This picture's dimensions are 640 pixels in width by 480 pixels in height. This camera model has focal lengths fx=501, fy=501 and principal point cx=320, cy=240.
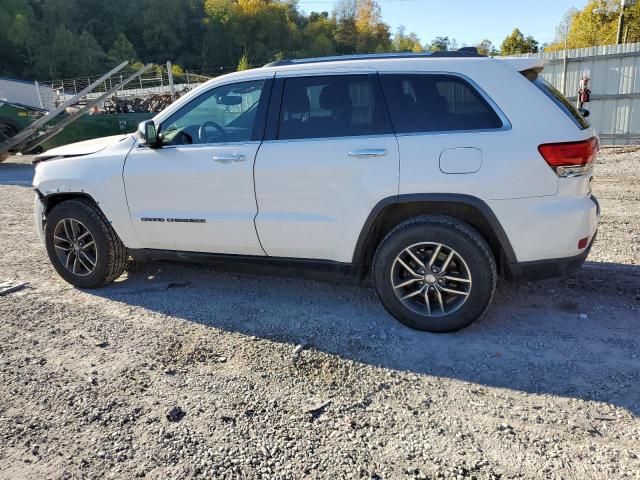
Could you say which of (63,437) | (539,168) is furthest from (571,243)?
(63,437)

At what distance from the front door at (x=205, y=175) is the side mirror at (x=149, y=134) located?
0.22 ft

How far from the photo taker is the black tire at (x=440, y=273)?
11.3ft

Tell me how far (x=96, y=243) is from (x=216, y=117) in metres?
1.62

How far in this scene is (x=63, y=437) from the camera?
270cm

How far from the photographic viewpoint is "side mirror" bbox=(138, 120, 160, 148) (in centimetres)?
408

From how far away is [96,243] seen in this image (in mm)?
4562

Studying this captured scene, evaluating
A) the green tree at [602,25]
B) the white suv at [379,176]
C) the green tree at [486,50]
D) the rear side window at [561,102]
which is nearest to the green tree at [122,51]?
the green tree at [486,50]

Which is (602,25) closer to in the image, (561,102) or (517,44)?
(517,44)

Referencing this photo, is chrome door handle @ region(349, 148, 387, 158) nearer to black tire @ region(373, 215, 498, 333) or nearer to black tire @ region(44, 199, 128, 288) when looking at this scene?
black tire @ region(373, 215, 498, 333)

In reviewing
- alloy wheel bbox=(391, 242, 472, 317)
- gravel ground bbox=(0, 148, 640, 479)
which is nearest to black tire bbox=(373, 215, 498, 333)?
alloy wheel bbox=(391, 242, 472, 317)

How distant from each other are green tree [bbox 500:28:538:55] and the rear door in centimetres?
5844

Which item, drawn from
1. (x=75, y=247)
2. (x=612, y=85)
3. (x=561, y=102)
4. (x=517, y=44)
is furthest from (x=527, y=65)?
(x=517, y=44)

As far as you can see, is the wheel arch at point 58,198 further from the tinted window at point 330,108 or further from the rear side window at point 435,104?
the rear side window at point 435,104

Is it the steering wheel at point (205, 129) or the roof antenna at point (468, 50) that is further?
the steering wheel at point (205, 129)
